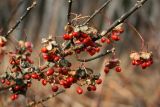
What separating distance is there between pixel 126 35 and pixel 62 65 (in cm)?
702

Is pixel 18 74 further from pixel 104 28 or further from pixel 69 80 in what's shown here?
pixel 104 28

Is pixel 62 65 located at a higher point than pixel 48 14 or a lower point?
lower

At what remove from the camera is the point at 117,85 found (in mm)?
8188

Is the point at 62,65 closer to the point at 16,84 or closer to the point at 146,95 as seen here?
the point at 16,84

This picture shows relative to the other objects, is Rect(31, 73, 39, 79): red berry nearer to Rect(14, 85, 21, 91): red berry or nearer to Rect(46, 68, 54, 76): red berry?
Rect(46, 68, 54, 76): red berry

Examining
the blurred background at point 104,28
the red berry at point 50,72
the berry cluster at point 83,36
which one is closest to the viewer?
the berry cluster at point 83,36

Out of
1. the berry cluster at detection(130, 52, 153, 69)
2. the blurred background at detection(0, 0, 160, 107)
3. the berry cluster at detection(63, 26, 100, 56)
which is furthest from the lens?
the blurred background at detection(0, 0, 160, 107)

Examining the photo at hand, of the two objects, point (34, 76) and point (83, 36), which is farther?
point (34, 76)

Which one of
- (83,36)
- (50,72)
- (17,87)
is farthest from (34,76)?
(83,36)

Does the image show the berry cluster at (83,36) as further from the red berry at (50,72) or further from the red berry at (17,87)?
the red berry at (17,87)

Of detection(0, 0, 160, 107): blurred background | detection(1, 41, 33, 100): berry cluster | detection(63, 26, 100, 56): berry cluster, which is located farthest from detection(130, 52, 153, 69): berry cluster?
detection(0, 0, 160, 107): blurred background

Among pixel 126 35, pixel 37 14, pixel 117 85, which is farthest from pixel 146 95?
pixel 37 14

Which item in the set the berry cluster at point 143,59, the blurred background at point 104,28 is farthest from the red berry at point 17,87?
the blurred background at point 104,28

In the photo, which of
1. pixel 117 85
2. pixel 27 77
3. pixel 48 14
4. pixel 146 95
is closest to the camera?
pixel 27 77
